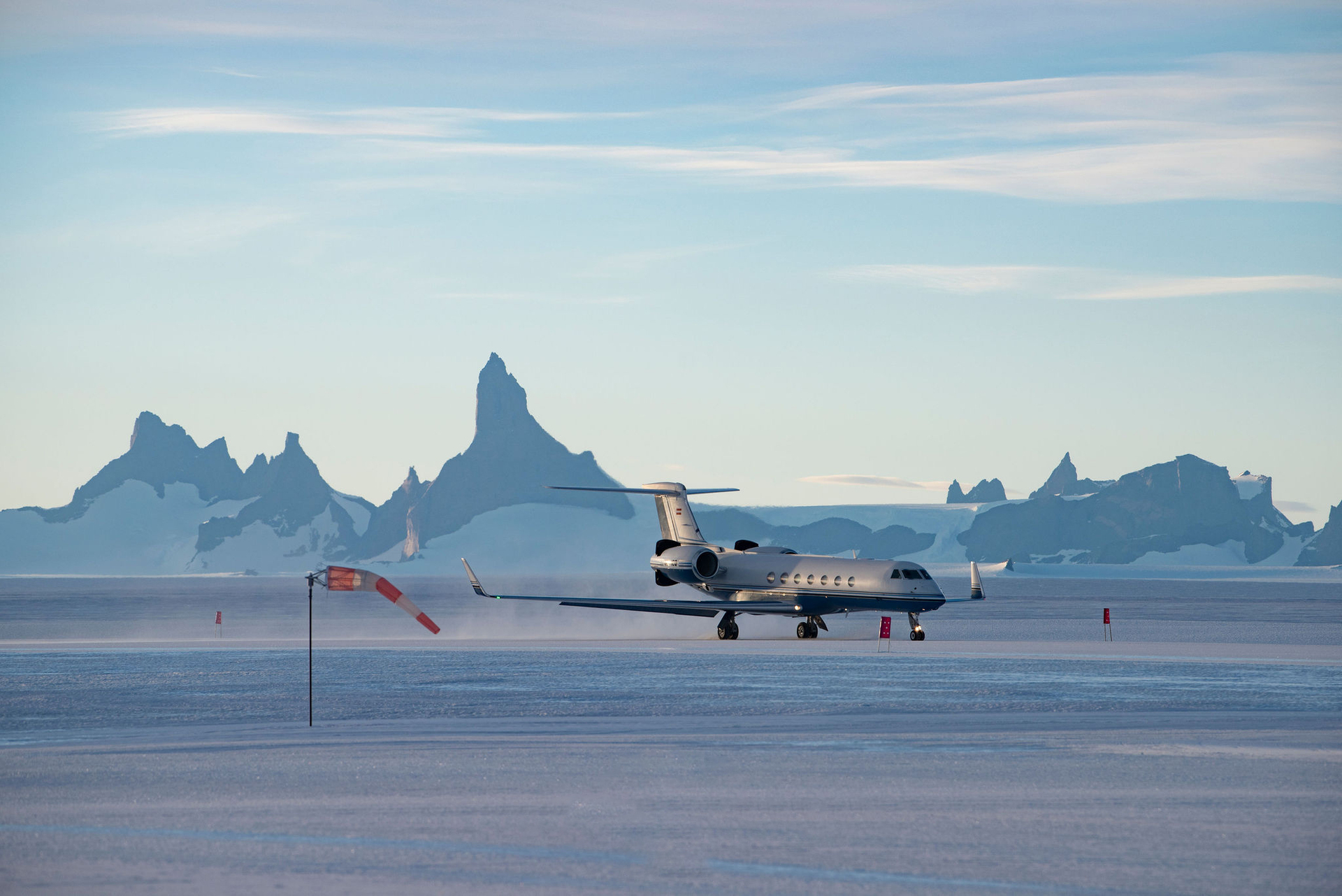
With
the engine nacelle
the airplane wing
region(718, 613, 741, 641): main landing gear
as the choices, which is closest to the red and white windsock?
the airplane wing

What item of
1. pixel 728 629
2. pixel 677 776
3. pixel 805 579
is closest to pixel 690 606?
pixel 728 629

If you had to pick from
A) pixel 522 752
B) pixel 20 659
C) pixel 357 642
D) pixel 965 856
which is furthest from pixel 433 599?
pixel 965 856

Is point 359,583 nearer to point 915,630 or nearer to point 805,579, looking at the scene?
point 915,630

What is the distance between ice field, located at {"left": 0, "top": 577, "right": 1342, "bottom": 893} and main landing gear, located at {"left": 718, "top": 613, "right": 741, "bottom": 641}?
47.7 ft

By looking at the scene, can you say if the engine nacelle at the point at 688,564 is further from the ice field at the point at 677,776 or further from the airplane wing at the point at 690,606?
the ice field at the point at 677,776

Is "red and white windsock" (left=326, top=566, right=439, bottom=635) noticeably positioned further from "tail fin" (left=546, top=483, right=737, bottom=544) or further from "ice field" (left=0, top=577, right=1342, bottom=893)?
"tail fin" (left=546, top=483, right=737, bottom=544)

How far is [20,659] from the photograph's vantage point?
46.6 meters

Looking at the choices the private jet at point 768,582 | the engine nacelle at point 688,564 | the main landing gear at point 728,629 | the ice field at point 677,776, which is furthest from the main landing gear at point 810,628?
the ice field at point 677,776

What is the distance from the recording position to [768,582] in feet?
185

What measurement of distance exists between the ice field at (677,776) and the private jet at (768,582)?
7.29 meters

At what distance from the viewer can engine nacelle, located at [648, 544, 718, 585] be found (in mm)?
57781

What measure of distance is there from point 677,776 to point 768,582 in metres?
A: 37.2

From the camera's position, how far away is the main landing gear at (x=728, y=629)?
2329 inches

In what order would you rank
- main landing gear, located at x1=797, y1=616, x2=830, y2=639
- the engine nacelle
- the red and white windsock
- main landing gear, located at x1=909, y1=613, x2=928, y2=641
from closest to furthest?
the red and white windsock → main landing gear, located at x1=909, y1=613, x2=928, y2=641 → the engine nacelle → main landing gear, located at x1=797, y1=616, x2=830, y2=639
